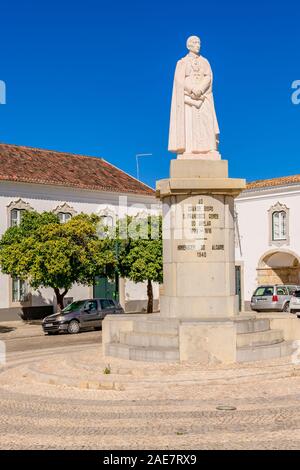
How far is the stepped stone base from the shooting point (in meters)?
12.8

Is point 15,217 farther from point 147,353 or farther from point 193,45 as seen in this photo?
point 147,353

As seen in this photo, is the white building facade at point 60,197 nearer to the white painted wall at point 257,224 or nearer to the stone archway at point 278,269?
the white painted wall at point 257,224

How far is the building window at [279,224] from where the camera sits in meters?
37.8

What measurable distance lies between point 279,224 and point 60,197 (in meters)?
12.8

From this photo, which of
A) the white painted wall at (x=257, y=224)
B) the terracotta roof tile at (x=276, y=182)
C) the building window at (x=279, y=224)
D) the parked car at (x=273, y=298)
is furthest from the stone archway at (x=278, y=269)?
the parked car at (x=273, y=298)

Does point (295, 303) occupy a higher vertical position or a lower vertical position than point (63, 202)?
lower

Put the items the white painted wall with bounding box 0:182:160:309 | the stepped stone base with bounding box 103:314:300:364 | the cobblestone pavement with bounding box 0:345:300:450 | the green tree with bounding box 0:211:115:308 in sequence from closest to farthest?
1. the cobblestone pavement with bounding box 0:345:300:450
2. the stepped stone base with bounding box 103:314:300:364
3. the green tree with bounding box 0:211:115:308
4. the white painted wall with bounding box 0:182:160:309

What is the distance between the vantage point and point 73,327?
2545 cm

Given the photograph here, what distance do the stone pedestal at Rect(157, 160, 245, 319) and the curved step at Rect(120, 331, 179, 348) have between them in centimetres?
101

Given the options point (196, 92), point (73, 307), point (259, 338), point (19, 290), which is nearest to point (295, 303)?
point (73, 307)

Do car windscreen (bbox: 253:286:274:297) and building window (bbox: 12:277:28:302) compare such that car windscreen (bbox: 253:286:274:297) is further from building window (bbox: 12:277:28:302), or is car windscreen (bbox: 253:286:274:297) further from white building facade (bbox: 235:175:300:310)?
building window (bbox: 12:277:28:302)

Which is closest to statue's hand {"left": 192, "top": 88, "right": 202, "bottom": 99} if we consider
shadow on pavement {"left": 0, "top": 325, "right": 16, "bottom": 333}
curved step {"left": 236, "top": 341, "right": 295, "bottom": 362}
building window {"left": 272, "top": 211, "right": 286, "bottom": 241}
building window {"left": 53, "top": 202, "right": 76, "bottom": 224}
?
curved step {"left": 236, "top": 341, "right": 295, "bottom": 362}
